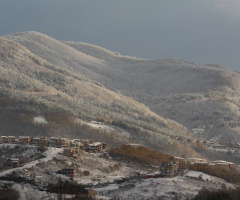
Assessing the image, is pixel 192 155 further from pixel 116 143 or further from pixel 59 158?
pixel 59 158

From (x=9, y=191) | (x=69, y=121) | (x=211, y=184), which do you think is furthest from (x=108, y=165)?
(x=69, y=121)

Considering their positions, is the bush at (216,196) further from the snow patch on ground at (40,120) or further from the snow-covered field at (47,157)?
the snow patch on ground at (40,120)

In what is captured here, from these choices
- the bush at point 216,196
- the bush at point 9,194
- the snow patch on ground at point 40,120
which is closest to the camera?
the bush at point 9,194

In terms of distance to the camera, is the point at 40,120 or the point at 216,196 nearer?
the point at 216,196

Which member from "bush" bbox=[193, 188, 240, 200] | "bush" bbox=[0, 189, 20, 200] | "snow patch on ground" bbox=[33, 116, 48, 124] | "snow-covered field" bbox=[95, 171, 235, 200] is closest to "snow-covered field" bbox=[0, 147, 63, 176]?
"snow-covered field" bbox=[95, 171, 235, 200]

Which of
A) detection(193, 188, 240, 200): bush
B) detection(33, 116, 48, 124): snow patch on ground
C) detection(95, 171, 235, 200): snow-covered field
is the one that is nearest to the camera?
detection(193, 188, 240, 200): bush

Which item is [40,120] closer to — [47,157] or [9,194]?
[47,157]

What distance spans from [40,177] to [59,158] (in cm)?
1672

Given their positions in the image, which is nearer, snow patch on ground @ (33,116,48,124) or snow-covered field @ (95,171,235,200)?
snow-covered field @ (95,171,235,200)

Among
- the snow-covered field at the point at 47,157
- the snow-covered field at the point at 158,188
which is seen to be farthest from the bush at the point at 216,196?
the snow-covered field at the point at 47,157

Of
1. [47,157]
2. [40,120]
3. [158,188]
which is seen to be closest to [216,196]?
[158,188]

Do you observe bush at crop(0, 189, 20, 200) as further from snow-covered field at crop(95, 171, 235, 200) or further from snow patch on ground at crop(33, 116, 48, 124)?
snow patch on ground at crop(33, 116, 48, 124)

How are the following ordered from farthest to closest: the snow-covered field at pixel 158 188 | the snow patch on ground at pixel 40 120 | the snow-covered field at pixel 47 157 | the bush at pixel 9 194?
the snow patch on ground at pixel 40 120 < the snow-covered field at pixel 47 157 < the snow-covered field at pixel 158 188 < the bush at pixel 9 194

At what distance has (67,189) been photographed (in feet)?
312
